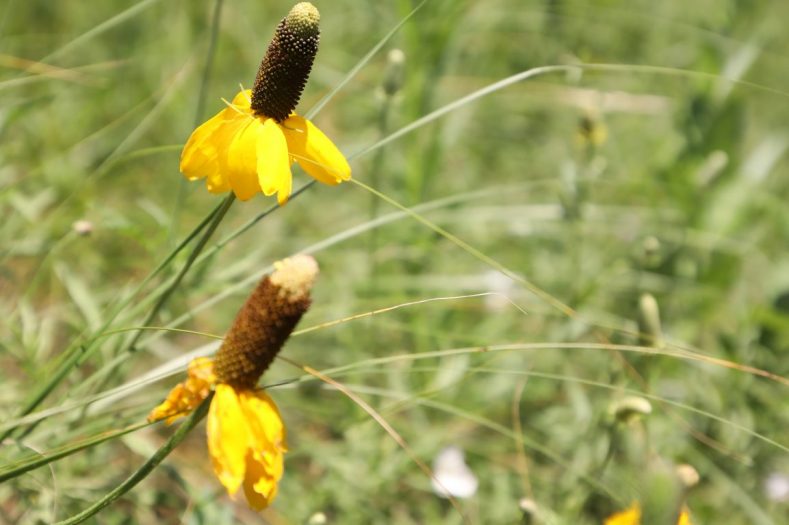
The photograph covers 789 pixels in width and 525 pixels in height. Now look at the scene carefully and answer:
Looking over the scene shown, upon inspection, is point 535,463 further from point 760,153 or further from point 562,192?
point 760,153

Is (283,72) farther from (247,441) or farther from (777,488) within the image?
(777,488)

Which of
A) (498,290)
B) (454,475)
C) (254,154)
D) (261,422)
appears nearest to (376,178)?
(498,290)

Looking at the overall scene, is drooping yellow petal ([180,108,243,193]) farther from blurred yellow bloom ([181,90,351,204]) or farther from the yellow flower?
the yellow flower

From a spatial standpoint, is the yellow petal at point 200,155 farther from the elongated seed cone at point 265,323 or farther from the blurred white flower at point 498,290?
→ the blurred white flower at point 498,290

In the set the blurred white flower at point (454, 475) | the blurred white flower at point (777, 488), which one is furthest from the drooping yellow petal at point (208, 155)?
the blurred white flower at point (777, 488)

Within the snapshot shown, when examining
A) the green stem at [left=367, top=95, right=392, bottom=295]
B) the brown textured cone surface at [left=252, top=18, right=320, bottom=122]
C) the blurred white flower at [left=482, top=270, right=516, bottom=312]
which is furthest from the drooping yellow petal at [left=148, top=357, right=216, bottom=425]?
the blurred white flower at [left=482, top=270, right=516, bottom=312]
